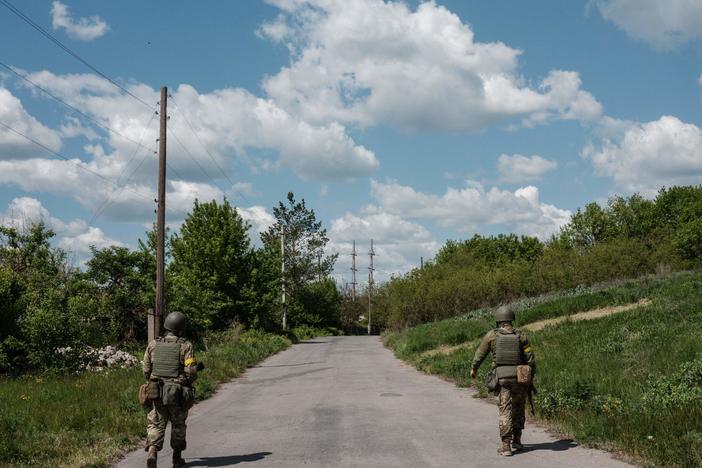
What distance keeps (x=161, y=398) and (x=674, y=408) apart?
6.92 meters

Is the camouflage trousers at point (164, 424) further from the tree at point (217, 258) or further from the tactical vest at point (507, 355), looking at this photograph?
the tree at point (217, 258)

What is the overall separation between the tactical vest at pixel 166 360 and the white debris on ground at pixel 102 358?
13328 mm

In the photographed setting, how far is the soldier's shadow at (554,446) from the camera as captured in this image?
29.2 ft

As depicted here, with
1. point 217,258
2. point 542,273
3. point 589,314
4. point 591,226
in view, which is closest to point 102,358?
point 589,314

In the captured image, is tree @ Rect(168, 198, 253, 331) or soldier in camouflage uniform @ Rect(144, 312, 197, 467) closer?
soldier in camouflage uniform @ Rect(144, 312, 197, 467)

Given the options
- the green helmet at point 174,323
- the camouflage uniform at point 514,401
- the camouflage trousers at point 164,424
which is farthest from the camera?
the camouflage uniform at point 514,401

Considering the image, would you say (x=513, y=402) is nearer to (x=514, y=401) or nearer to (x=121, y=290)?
(x=514, y=401)

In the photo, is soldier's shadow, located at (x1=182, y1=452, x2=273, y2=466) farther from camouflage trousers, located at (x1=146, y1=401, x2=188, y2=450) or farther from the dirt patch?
the dirt patch

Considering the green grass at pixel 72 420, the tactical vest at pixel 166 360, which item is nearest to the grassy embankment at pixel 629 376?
the tactical vest at pixel 166 360

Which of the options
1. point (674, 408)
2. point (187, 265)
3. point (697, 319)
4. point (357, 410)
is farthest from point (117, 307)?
point (674, 408)

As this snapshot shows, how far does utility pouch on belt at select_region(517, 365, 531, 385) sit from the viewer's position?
895 centimetres

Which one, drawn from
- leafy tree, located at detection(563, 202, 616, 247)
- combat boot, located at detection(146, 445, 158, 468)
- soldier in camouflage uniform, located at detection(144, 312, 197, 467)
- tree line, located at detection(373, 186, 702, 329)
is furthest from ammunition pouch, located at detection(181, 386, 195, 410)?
leafy tree, located at detection(563, 202, 616, 247)

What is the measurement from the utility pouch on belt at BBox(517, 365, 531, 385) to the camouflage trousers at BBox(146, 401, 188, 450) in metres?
4.37

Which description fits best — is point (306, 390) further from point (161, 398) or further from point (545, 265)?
point (545, 265)
